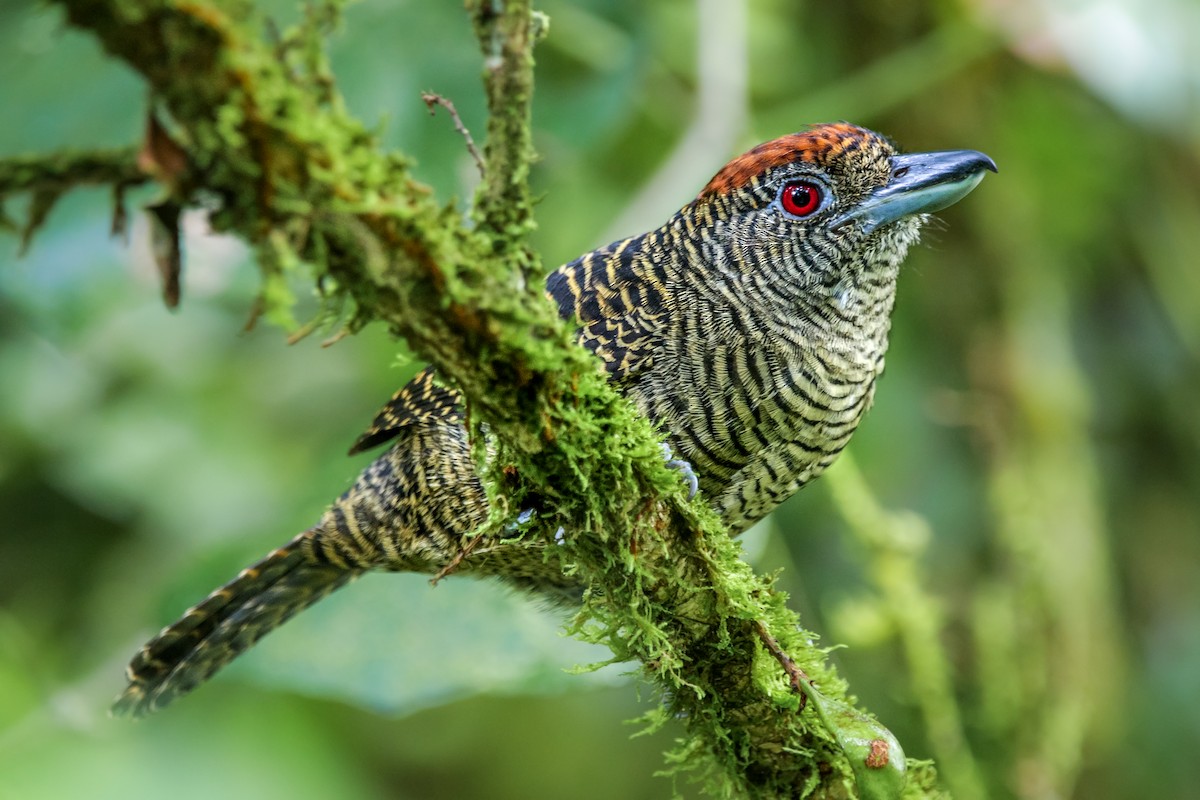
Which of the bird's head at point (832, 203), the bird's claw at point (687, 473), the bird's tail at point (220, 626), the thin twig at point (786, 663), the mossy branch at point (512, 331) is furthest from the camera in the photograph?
the bird's tail at point (220, 626)

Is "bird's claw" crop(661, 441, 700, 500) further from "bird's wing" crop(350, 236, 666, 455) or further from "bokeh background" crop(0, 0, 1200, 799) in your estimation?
"bokeh background" crop(0, 0, 1200, 799)

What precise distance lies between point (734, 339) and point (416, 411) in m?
0.66

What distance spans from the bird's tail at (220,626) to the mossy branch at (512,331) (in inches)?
46.4

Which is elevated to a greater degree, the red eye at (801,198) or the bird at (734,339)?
the red eye at (801,198)

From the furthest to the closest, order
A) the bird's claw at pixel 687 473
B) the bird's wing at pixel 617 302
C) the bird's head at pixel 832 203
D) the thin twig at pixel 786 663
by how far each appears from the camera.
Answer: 1. the bird's head at pixel 832 203
2. the bird's wing at pixel 617 302
3. the bird's claw at pixel 687 473
4. the thin twig at pixel 786 663

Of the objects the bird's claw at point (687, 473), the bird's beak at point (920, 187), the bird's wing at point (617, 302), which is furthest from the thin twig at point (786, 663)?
the bird's beak at point (920, 187)

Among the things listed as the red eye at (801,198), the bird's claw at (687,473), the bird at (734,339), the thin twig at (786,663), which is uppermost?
the red eye at (801,198)

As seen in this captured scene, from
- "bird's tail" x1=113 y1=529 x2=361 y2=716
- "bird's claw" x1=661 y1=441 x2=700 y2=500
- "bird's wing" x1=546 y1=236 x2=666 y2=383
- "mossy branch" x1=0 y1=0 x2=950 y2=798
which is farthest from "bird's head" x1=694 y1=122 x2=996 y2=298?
"bird's tail" x1=113 y1=529 x2=361 y2=716

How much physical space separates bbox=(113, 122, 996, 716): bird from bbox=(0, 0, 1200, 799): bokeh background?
44 cm

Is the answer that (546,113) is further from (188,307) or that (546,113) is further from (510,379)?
(510,379)

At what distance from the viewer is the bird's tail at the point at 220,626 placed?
287 centimetres

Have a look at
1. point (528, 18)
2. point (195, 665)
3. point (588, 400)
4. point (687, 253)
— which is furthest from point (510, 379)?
point (195, 665)

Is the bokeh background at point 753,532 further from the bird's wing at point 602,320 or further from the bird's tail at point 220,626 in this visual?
the bird's wing at point 602,320

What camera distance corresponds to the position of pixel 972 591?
4.43m
